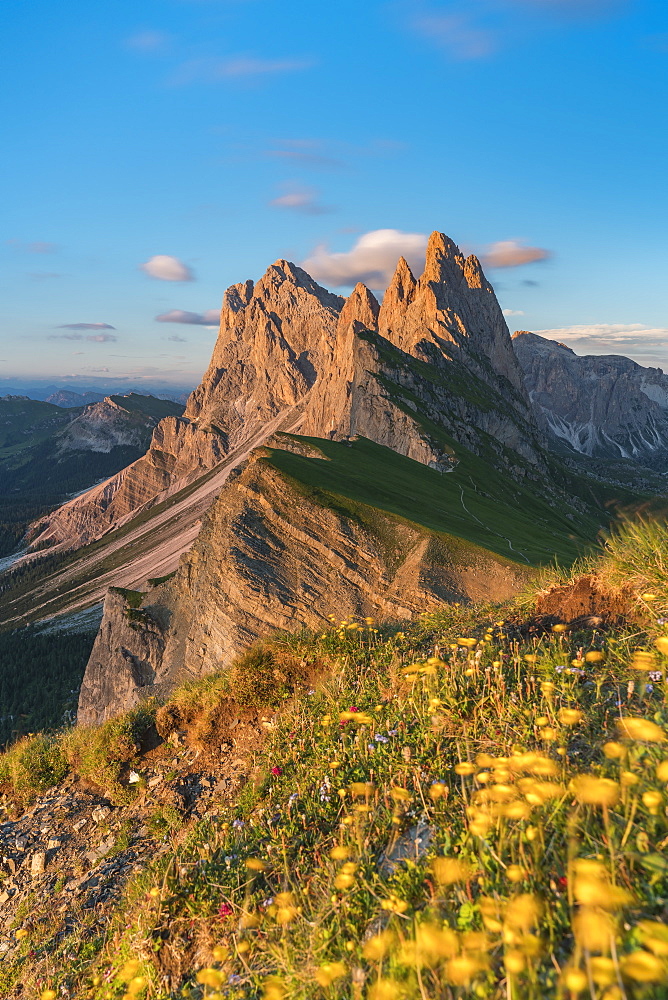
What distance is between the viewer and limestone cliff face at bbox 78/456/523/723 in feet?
91.6

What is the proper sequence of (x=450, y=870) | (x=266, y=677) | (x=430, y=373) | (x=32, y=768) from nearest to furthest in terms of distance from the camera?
1. (x=450, y=870)
2. (x=266, y=677)
3. (x=32, y=768)
4. (x=430, y=373)

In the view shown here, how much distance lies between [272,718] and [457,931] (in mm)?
5487

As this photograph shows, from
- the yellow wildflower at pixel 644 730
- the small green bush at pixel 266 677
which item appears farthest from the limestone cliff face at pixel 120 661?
the yellow wildflower at pixel 644 730

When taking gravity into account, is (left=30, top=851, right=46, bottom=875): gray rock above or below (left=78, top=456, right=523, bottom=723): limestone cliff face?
above

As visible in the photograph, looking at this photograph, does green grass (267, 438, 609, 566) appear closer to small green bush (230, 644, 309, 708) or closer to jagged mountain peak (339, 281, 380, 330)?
small green bush (230, 644, 309, 708)

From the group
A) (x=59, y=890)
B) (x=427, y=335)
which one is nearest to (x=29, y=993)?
(x=59, y=890)

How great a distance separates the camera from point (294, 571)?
95.0ft

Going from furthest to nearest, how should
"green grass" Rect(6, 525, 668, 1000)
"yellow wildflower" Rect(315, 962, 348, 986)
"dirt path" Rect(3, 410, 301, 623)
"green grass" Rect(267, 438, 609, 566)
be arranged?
1. "dirt path" Rect(3, 410, 301, 623)
2. "green grass" Rect(267, 438, 609, 566)
3. "yellow wildflower" Rect(315, 962, 348, 986)
4. "green grass" Rect(6, 525, 668, 1000)

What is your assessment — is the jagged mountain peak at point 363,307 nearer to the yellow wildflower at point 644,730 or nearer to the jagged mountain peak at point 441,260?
the jagged mountain peak at point 441,260

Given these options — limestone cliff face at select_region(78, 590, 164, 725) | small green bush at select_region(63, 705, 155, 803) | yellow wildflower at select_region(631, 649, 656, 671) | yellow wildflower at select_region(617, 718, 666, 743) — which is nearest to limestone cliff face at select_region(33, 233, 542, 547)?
limestone cliff face at select_region(78, 590, 164, 725)

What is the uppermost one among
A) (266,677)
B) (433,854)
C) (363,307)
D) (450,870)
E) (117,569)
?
(363,307)

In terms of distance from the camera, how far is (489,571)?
A: 29016 mm

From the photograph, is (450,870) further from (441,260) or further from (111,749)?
(441,260)

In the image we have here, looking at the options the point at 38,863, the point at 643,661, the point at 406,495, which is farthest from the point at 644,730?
the point at 406,495
